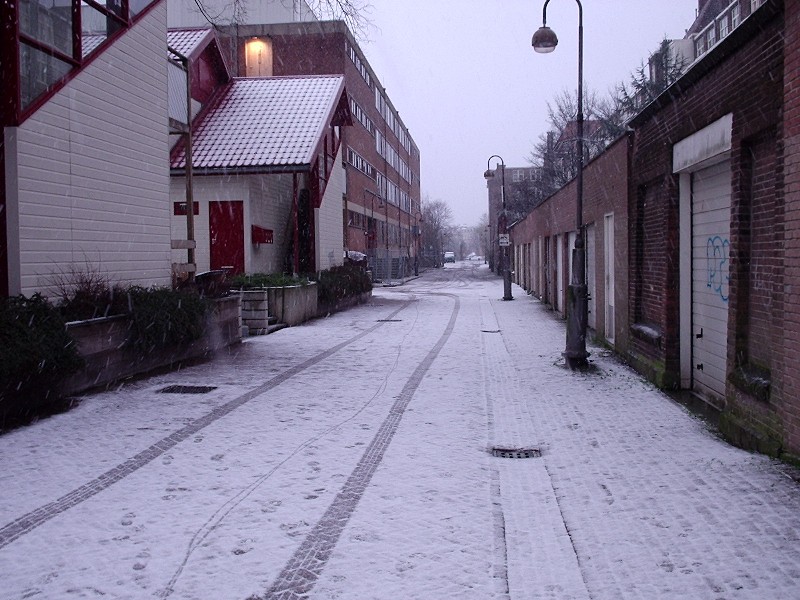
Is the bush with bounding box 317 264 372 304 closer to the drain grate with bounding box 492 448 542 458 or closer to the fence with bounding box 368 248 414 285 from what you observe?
the drain grate with bounding box 492 448 542 458

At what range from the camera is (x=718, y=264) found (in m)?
8.00

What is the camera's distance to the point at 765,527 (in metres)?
4.45

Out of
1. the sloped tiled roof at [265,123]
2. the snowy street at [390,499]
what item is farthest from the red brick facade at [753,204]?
the sloped tiled roof at [265,123]

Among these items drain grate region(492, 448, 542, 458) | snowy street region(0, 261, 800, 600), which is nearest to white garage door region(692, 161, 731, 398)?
snowy street region(0, 261, 800, 600)

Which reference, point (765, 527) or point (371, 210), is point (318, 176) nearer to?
point (765, 527)

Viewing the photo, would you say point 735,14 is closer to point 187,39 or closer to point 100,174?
point 187,39

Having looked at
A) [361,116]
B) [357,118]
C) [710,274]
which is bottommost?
[710,274]

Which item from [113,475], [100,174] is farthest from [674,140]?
[100,174]

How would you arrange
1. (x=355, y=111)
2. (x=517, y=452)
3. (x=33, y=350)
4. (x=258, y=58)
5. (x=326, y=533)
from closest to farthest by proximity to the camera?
1. (x=326, y=533)
2. (x=517, y=452)
3. (x=33, y=350)
4. (x=258, y=58)
5. (x=355, y=111)

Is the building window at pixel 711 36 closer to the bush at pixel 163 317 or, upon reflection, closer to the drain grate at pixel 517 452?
the bush at pixel 163 317

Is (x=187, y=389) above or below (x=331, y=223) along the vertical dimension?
below

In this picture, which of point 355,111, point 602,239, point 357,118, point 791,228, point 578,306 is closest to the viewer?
point 791,228

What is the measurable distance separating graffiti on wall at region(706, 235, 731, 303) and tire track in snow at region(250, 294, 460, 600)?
3626 millimetres

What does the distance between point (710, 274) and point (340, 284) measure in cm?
1617
